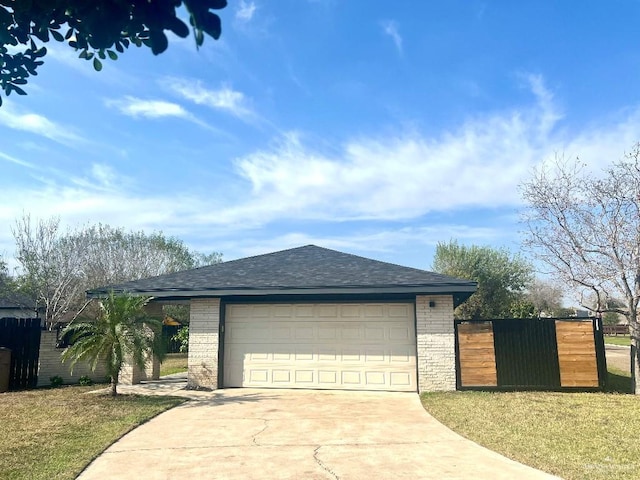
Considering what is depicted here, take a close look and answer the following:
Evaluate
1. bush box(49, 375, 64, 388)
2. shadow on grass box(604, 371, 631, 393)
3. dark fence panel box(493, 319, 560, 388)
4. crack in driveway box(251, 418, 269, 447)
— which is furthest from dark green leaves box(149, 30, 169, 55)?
bush box(49, 375, 64, 388)

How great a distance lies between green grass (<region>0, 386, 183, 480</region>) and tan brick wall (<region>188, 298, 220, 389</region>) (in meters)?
1.85

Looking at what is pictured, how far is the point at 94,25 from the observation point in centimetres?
231

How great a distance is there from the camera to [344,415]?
9102 mm

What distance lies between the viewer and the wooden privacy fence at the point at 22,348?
13.2m

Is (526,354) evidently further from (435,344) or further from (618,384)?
(618,384)

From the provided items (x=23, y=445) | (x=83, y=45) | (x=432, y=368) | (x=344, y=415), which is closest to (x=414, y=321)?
(x=432, y=368)

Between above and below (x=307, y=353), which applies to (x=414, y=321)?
above

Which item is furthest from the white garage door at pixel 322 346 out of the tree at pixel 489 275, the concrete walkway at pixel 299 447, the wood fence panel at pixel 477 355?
the tree at pixel 489 275

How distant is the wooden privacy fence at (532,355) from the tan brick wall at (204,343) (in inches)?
271

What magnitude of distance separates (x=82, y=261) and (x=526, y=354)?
29.5 meters

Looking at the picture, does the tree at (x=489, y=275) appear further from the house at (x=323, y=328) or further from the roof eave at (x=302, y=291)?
the roof eave at (x=302, y=291)

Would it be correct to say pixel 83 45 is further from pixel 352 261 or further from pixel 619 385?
pixel 619 385

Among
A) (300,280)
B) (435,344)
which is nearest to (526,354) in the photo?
(435,344)

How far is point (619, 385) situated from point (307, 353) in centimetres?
927
